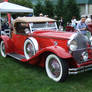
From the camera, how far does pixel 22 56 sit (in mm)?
5719

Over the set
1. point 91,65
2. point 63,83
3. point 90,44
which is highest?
point 90,44

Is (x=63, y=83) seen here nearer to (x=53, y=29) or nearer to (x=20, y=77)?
(x=20, y=77)

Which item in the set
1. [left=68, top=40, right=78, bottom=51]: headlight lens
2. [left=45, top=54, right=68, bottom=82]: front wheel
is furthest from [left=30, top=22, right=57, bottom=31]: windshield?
[left=68, top=40, right=78, bottom=51]: headlight lens

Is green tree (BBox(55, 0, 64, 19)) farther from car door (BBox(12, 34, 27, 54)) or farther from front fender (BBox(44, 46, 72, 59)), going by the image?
→ front fender (BBox(44, 46, 72, 59))

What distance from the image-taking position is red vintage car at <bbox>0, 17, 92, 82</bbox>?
13.3 feet

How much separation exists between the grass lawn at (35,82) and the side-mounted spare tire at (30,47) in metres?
0.46

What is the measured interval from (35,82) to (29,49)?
49.4 inches

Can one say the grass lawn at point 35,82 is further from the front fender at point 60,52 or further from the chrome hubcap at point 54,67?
the front fender at point 60,52

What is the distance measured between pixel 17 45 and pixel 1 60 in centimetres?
81

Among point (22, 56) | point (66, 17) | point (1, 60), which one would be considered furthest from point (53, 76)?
point (66, 17)

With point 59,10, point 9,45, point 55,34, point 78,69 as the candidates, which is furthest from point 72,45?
point 59,10

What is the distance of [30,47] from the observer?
17.0 feet

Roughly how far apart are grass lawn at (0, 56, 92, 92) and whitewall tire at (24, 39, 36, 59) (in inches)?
16.5

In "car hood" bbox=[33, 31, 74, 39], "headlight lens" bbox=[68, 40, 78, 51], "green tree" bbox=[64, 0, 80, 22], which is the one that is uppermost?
"green tree" bbox=[64, 0, 80, 22]
